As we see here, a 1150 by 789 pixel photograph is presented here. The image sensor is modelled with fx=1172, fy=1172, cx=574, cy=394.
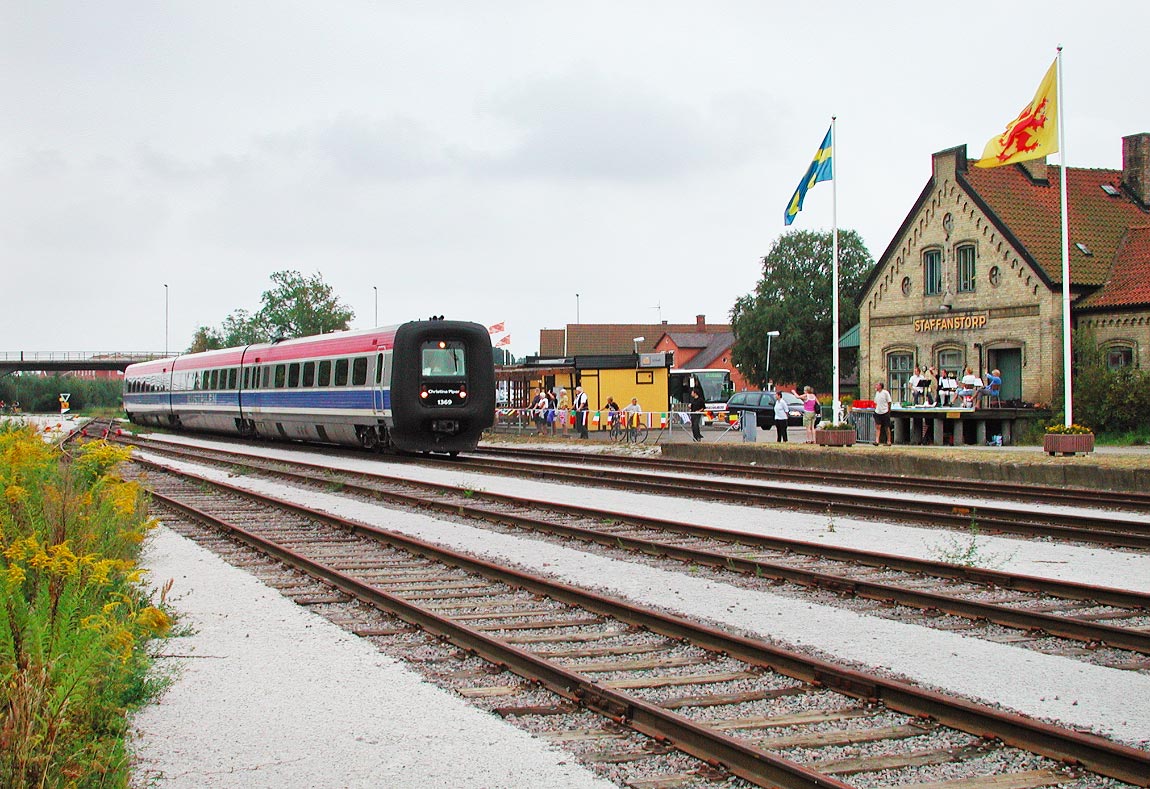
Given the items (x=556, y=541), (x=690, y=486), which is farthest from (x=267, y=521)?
(x=690, y=486)

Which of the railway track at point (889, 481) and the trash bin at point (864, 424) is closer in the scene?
the railway track at point (889, 481)

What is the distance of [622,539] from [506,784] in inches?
296

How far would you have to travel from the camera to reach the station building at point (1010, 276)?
117 feet

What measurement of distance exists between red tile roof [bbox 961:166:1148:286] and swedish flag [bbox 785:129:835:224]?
1021 cm

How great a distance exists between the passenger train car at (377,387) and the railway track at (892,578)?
988 centimetres

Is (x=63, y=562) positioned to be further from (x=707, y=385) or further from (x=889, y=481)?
(x=707, y=385)

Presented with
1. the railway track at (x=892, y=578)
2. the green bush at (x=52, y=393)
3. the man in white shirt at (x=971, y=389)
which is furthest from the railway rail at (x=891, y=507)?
the green bush at (x=52, y=393)

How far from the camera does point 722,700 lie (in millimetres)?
6219

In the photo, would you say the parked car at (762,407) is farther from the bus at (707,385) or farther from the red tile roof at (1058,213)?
the bus at (707,385)

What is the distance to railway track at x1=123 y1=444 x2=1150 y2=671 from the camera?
25.8 feet

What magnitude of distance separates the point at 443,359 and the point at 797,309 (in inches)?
2616

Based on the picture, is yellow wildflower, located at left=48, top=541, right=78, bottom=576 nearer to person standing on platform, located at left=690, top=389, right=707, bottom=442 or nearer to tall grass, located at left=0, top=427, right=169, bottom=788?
tall grass, located at left=0, top=427, right=169, bottom=788

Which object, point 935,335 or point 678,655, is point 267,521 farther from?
point 935,335

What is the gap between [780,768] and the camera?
4840mm
